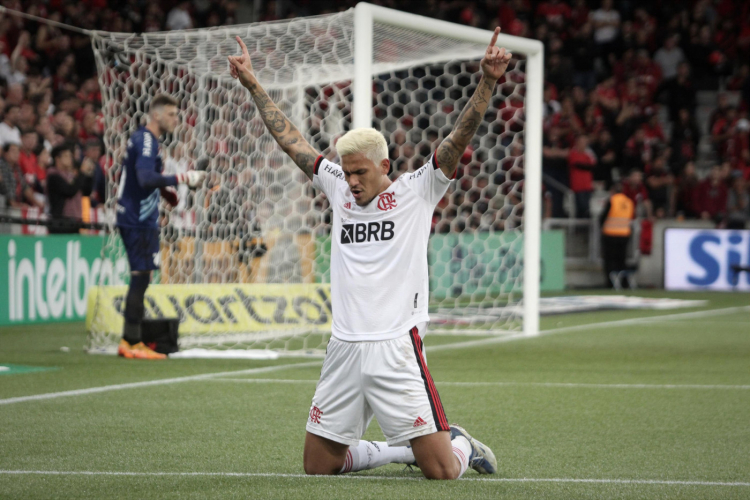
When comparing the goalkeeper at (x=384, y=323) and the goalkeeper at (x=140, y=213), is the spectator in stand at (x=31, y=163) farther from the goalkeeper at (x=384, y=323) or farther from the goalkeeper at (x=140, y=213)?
the goalkeeper at (x=384, y=323)

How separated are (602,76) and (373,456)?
19.0m

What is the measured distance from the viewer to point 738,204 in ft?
63.0

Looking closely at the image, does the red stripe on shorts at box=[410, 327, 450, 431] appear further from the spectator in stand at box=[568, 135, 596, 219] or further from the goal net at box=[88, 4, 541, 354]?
the spectator in stand at box=[568, 135, 596, 219]

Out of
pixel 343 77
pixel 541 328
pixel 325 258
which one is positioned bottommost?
pixel 541 328

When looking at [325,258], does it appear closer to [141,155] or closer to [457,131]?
[141,155]

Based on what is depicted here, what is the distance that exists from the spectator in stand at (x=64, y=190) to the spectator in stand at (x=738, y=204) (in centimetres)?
1158

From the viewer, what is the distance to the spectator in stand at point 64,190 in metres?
11.8

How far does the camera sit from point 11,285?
1084 centimetres

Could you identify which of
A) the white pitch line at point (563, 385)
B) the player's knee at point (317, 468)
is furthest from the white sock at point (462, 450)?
the white pitch line at point (563, 385)

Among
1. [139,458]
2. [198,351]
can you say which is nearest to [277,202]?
[198,351]

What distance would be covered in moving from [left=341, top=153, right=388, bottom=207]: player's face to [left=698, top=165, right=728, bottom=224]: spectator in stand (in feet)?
53.7

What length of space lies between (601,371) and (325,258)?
4365mm

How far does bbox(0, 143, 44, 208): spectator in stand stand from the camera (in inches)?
448

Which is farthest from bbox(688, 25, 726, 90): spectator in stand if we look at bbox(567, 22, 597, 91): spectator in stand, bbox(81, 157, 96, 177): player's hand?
bbox(81, 157, 96, 177): player's hand
